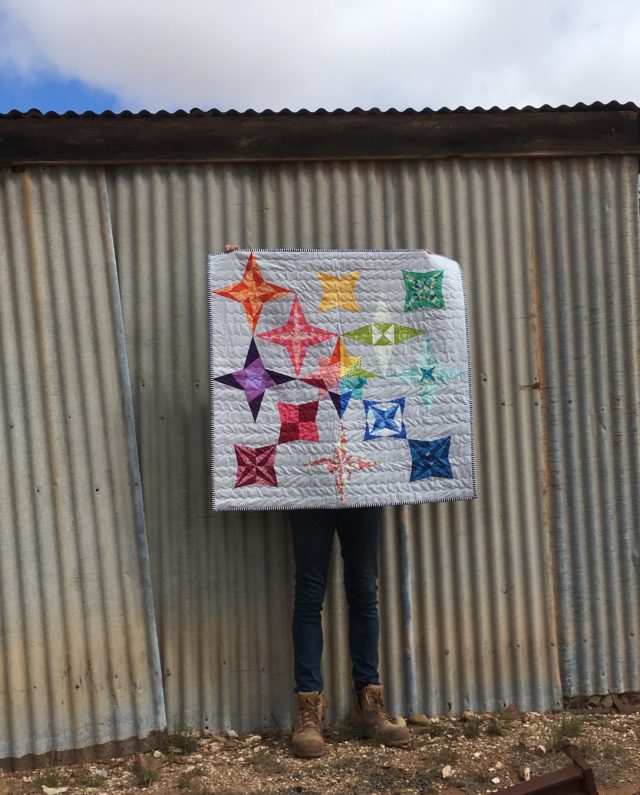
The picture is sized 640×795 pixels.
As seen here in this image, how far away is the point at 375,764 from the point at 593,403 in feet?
6.76

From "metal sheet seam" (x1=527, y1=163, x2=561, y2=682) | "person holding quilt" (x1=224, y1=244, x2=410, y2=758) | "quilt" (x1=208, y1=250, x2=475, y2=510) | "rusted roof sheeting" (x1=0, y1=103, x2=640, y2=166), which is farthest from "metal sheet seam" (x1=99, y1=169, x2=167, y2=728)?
"metal sheet seam" (x1=527, y1=163, x2=561, y2=682)

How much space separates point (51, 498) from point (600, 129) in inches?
129

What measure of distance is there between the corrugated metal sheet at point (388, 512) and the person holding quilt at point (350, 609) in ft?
0.68

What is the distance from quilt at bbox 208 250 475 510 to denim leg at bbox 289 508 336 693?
0.44ft

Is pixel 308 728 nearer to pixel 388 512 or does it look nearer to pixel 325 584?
pixel 325 584

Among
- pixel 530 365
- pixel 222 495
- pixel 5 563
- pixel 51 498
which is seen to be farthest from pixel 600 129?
pixel 5 563

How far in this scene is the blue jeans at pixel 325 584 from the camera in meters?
3.73

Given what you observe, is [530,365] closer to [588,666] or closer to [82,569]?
[588,666]

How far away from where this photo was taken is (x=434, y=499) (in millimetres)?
3795

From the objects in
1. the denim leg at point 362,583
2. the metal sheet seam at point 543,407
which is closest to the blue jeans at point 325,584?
the denim leg at point 362,583

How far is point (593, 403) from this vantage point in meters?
4.16

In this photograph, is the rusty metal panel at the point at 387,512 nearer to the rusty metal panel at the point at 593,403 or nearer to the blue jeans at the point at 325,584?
the rusty metal panel at the point at 593,403

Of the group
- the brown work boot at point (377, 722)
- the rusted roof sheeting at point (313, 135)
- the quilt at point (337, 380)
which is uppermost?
the rusted roof sheeting at point (313, 135)

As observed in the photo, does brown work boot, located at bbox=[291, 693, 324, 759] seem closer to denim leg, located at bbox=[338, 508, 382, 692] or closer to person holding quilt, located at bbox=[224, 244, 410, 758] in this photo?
person holding quilt, located at bbox=[224, 244, 410, 758]
